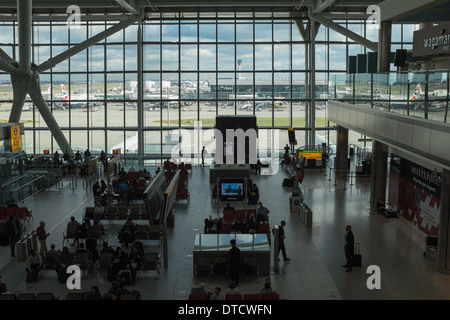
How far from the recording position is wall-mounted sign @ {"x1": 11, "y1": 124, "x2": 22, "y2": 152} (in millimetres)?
26344

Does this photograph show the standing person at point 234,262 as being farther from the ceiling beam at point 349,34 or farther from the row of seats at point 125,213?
the ceiling beam at point 349,34

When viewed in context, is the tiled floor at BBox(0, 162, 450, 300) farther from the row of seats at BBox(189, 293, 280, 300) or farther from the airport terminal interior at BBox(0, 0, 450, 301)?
the row of seats at BBox(189, 293, 280, 300)

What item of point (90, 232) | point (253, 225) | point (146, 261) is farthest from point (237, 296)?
A: point (90, 232)

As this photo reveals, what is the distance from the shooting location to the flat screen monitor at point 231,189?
83.0 ft

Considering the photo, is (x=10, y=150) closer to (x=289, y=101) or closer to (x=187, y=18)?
(x=187, y=18)

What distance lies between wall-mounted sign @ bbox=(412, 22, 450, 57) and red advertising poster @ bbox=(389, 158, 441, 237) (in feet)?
12.8

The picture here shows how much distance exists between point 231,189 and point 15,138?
10.8 meters

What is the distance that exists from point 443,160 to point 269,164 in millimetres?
21754

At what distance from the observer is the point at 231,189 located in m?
25.3

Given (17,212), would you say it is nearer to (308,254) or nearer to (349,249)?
(308,254)

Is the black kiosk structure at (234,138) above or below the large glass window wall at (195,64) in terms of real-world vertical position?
below

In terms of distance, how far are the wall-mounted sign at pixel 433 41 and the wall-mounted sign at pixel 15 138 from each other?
18345 mm

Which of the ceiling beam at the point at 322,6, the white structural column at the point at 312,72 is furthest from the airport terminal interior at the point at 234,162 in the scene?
the ceiling beam at the point at 322,6

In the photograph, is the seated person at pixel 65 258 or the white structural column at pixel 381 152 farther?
the white structural column at pixel 381 152
